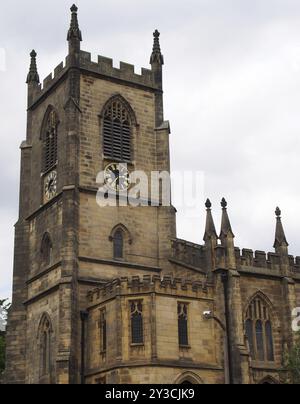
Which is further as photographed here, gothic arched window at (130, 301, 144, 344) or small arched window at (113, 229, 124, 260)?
small arched window at (113, 229, 124, 260)

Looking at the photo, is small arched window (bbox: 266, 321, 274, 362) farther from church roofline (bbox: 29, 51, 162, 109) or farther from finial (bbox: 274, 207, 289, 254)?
church roofline (bbox: 29, 51, 162, 109)

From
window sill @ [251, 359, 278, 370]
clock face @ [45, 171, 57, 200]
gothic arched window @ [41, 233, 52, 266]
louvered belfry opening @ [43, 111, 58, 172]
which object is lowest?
window sill @ [251, 359, 278, 370]

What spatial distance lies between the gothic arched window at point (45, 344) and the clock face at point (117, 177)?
8.66 meters

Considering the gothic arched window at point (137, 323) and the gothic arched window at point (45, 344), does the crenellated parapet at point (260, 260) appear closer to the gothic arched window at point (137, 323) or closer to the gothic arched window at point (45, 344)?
the gothic arched window at point (137, 323)

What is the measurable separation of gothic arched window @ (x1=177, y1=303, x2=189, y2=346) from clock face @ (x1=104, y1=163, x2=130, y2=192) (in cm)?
984

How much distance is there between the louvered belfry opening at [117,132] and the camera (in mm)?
47219

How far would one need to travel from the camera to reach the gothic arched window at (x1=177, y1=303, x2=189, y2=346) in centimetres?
3906

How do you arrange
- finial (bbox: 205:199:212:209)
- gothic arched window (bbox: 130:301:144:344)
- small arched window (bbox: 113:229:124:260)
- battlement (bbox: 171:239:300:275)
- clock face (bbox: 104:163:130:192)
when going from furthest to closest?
clock face (bbox: 104:163:130:192) → small arched window (bbox: 113:229:124:260) → finial (bbox: 205:199:212:209) → battlement (bbox: 171:239:300:275) → gothic arched window (bbox: 130:301:144:344)

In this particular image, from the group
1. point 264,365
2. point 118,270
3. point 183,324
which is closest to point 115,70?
point 118,270

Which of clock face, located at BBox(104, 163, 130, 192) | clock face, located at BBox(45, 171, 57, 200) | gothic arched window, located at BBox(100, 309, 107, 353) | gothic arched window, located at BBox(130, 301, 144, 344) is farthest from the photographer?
clock face, located at BBox(45, 171, 57, 200)

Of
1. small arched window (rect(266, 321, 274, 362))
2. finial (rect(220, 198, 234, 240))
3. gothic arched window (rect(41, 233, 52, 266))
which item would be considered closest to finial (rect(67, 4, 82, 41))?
gothic arched window (rect(41, 233, 52, 266))

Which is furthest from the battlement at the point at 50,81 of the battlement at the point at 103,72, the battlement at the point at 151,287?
the battlement at the point at 151,287
